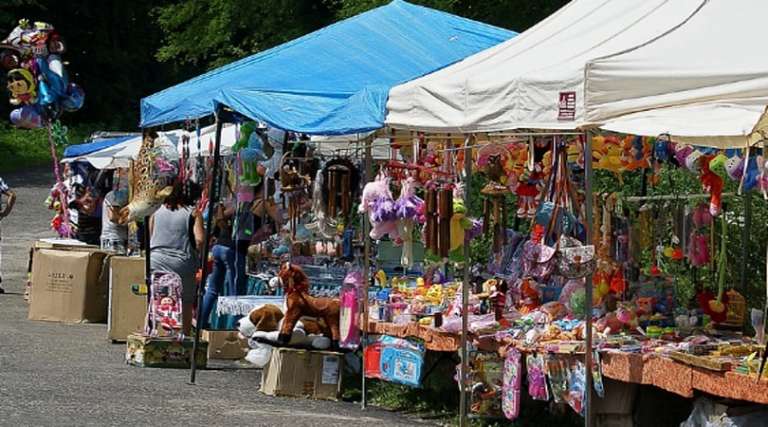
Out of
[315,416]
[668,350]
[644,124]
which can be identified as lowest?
[315,416]

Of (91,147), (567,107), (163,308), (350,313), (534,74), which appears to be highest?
(91,147)

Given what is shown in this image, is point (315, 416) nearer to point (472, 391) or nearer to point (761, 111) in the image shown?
point (472, 391)

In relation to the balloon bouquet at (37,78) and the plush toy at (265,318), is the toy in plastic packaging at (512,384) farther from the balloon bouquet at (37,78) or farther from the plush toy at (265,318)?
the balloon bouquet at (37,78)

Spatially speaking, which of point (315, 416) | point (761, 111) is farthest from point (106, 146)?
point (761, 111)

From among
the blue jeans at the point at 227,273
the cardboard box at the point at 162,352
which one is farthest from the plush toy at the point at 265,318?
the blue jeans at the point at 227,273

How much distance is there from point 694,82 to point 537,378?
8.77ft

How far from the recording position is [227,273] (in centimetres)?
1609

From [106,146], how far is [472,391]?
623 inches

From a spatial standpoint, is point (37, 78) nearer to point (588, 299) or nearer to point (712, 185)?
point (712, 185)

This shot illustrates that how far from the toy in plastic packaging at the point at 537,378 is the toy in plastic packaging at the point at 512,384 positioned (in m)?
0.13

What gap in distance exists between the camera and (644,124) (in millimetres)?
7836

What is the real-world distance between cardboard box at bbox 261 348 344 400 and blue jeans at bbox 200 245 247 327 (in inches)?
142

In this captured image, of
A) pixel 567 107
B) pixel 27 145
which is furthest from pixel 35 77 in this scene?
pixel 27 145

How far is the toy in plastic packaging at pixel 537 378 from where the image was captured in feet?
31.8
